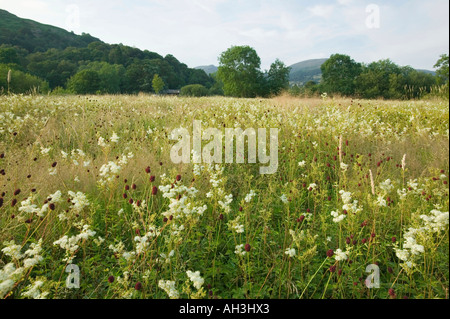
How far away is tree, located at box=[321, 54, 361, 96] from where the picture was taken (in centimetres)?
5228

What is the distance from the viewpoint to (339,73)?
2108 inches

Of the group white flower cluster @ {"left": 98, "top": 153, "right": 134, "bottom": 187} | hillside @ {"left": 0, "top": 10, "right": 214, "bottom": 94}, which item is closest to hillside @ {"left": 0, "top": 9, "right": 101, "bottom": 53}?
hillside @ {"left": 0, "top": 10, "right": 214, "bottom": 94}

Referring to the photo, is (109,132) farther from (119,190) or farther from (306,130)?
(306,130)

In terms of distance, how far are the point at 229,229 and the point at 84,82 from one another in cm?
6158

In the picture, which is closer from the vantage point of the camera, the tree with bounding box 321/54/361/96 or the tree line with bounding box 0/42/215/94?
the tree with bounding box 321/54/361/96

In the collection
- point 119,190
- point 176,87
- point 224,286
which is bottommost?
point 224,286

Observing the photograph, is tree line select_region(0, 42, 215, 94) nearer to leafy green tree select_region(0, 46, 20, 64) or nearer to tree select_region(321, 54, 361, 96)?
leafy green tree select_region(0, 46, 20, 64)

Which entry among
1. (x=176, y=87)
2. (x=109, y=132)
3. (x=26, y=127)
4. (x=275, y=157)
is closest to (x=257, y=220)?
(x=275, y=157)

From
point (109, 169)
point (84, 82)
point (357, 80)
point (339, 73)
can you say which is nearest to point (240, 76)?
point (339, 73)

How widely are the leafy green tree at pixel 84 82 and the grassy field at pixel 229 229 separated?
56785 millimetres

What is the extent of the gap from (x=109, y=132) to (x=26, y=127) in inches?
71.2

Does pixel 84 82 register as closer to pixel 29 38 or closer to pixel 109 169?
pixel 29 38

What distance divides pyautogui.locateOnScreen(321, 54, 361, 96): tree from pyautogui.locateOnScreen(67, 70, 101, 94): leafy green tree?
163ft
